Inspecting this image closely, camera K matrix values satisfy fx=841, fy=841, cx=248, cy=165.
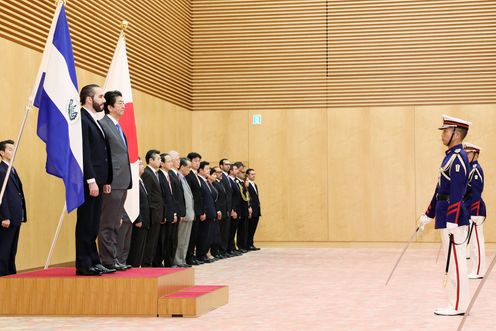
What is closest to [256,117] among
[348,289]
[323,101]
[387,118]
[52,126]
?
[323,101]

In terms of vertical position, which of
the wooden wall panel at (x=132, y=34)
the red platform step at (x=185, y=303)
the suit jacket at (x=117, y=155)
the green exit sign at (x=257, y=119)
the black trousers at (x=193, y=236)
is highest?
the wooden wall panel at (x=132, y=34)

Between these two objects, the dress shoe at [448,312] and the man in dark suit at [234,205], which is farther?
the man in dark suit at [234,205]

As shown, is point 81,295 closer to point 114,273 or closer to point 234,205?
point 114,273

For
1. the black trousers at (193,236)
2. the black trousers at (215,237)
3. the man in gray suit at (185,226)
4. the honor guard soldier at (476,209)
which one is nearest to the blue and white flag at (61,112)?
the man in gray suit at (185,226)

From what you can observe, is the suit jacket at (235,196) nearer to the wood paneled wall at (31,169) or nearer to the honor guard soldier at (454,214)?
the wood paneled wall at (31,169)

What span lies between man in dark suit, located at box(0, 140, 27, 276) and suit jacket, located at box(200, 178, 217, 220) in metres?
4.36

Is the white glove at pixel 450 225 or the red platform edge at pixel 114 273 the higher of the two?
the white glove at pixel 450 225

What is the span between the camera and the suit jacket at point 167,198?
1095 cm

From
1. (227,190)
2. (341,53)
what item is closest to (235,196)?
(227,190)

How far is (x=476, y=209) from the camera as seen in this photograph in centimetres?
1055

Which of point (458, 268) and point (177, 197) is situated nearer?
point (458, 268)

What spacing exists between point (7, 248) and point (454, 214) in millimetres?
4355

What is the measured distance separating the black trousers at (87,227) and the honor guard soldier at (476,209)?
4.72 metres

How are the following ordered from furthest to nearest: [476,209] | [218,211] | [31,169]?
1. [218,211]
2. [476,209]
3. [31,169]
